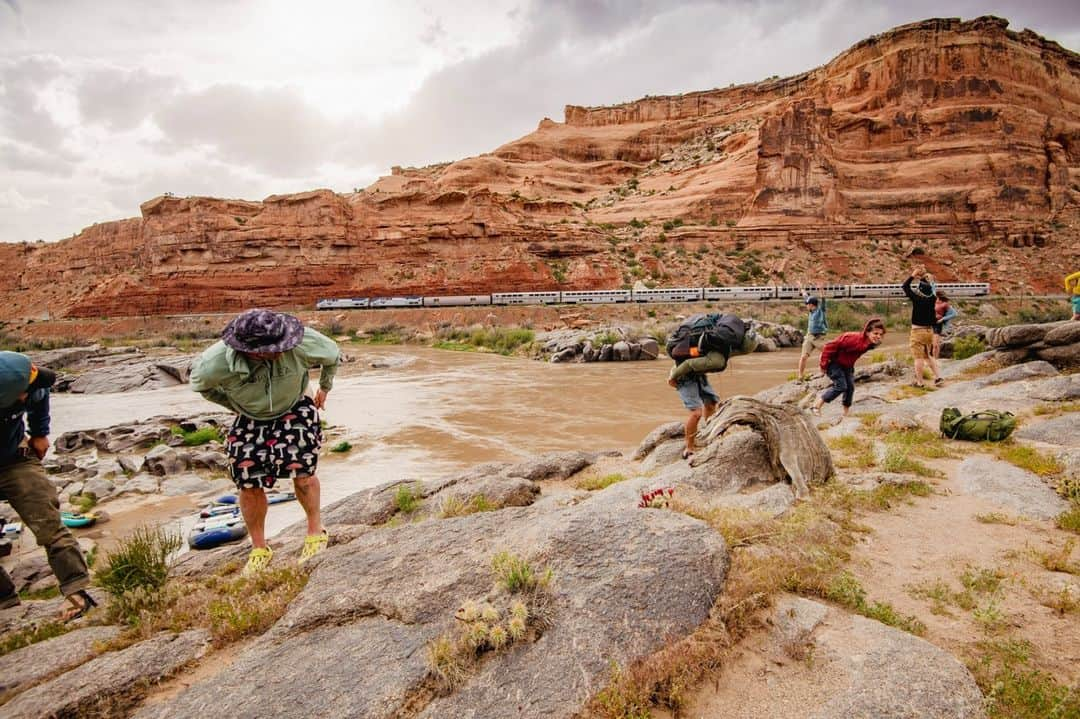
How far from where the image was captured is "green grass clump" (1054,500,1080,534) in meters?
3.88

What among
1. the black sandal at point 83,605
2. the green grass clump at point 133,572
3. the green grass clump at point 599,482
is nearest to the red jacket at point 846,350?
the green grass clump at point 599,482

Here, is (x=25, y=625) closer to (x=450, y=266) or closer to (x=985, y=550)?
(x=985, y=550)

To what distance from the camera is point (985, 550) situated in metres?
3.63

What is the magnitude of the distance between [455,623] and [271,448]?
194cm

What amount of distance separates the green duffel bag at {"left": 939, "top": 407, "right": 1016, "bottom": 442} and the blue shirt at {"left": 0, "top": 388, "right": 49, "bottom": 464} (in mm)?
9446

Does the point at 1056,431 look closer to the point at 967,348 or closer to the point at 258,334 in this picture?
the point at 967,348

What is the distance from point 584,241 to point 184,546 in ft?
148

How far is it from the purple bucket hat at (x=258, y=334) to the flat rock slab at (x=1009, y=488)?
590cm

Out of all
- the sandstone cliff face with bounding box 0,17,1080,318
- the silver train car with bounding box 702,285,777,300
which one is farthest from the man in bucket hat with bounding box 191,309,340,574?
the sandstone cliff face with bounding box 0,17,1080,318

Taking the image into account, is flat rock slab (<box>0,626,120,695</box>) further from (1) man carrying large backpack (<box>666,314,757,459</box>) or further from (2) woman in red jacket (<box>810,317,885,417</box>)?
(2) woman in red jacket (<box>810,317,885,417</box>)

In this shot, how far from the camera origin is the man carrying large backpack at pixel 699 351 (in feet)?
18.2

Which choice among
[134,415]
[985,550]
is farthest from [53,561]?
[134,415]

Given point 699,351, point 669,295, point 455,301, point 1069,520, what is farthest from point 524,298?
point 1069,520

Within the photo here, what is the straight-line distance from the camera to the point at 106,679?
2498mm
